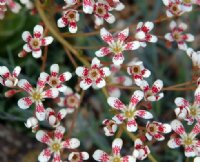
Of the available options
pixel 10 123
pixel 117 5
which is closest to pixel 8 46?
pixel 10 123

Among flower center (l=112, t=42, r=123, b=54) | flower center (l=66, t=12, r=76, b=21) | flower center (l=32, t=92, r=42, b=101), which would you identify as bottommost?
flower center (l=32, t=92, r=42, b=101)

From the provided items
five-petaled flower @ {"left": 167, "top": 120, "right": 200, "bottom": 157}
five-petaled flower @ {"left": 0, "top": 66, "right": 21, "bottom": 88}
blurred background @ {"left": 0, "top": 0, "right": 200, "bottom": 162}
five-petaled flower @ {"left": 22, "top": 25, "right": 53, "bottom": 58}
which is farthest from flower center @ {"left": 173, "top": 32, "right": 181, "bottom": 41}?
five-petaled flower @ {"left": 0, "top": 66, "right": 21, "bottom": 88}

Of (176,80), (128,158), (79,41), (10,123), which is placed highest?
(79,41)

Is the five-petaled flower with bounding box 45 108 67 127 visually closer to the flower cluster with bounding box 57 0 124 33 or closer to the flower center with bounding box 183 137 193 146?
the flower cluster with bounding box 57 0 124 33

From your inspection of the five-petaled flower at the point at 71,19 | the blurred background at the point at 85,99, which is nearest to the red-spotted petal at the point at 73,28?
the five-petaled flower at the point at 71,19

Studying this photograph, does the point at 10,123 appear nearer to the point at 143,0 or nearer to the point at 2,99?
the point at 2,99

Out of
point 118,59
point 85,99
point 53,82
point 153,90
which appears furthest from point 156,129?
point 85,99
